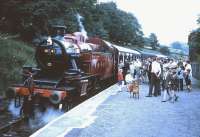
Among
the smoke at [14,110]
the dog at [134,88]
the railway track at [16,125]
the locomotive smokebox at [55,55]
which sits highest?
the locomotive smokebox at [55,55]

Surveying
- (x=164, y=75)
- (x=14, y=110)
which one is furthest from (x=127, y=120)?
(x=164, y=75)

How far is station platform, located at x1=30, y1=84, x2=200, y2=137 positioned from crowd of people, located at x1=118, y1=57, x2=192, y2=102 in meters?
1.19

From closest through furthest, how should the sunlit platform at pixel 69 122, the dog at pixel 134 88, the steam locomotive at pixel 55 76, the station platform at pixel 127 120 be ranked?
1. the sunlit platform at pixel 69 122
2. the station platform at pixel 127 120
3. the steam locomotive at pixel 55 76
4. the dog at pixel 134 88

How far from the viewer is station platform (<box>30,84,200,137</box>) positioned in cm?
1076

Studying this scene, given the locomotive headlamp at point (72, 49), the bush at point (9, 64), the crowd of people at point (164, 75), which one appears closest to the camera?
the locomotive headlamp at point (72, 49)

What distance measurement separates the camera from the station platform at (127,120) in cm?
1076

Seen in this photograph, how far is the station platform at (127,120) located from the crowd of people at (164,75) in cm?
119

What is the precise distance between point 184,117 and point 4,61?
41.5ft

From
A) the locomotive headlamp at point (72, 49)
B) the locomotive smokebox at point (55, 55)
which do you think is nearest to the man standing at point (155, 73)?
the locomotive headlamp at point (72, 49)

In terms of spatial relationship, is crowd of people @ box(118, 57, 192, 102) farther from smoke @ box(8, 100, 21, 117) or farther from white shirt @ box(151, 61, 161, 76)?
smoke @ box(8, 100, 21, 117)

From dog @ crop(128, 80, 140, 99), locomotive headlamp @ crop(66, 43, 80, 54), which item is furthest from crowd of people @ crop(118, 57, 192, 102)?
locomotive headlamp @ crop(66, 43, 80, 54)

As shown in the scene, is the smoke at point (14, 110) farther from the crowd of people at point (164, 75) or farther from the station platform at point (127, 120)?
the crowd of people at point (164, 75)

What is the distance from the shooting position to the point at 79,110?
1451 cm

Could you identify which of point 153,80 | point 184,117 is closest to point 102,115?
point 184,117
